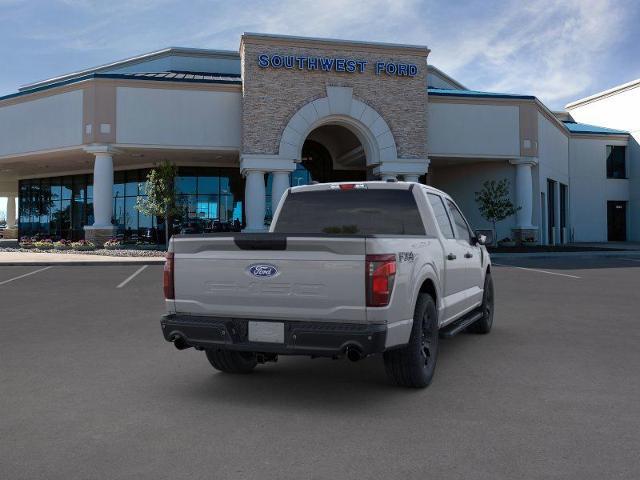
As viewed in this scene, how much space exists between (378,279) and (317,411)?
1.18 metres

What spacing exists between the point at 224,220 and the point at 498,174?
1560 centimetres

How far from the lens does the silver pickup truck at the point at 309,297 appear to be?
15.2 feet

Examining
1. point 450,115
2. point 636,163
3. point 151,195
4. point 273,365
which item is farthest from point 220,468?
point 636,163

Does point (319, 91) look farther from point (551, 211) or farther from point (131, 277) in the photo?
point (551, 211)

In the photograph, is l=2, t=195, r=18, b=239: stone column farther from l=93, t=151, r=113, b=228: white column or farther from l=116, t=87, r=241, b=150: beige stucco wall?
l=116, t=87, r=241, b=150: beige stucco wall

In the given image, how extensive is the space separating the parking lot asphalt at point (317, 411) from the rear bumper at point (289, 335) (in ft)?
1.61

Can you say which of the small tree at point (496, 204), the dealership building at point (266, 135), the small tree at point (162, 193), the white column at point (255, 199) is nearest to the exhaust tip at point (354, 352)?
the dealership building at point (266, 135)

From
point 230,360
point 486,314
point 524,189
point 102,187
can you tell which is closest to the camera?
point 230,360

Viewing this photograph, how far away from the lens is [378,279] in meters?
4.62

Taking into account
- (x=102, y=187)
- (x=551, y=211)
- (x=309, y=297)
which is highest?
(x=102, y=187)

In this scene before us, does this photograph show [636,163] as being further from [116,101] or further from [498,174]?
[116,101]

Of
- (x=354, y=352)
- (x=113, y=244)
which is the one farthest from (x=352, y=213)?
(x=113, y=244)

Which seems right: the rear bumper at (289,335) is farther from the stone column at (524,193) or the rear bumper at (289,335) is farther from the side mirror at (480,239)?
the stone column at (524,193)

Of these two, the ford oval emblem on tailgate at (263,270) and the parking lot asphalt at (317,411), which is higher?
the ford oval emblem on tailgate at (263,270)
